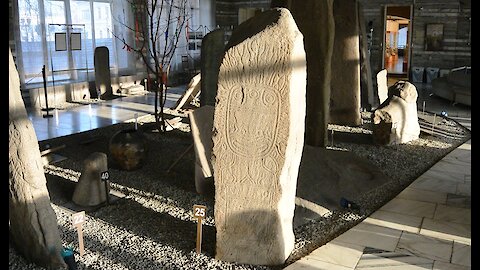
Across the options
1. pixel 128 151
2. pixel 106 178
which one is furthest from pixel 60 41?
pixel 106 178

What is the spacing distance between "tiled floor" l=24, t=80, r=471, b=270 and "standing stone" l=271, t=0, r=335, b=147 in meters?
2.02

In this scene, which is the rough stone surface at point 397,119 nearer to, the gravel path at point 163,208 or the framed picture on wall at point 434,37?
the gravel path at point 163,208

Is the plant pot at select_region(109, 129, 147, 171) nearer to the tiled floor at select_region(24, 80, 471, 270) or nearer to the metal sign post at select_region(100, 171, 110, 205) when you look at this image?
the metal sign post at select_region(100, 171, 110, 205)

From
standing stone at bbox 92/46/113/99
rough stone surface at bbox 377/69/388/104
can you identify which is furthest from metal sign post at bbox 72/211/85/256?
standing stone at bbox 92/46/113/99

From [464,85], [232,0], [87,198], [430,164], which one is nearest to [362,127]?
[430,164]

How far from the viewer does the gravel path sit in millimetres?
4570

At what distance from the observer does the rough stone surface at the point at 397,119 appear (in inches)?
336

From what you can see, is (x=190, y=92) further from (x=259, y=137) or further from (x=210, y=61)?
(x=259, y=137)

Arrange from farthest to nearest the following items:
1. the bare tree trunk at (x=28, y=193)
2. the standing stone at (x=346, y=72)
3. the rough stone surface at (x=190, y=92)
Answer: the rough stone surface at (x=190, y=92)
the standing stone at (x=346, y=72)
the bare tree trunk at (x=28, y=193)

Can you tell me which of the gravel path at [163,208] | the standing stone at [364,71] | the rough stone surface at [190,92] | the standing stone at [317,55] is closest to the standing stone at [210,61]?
the gravel path at [163,208]

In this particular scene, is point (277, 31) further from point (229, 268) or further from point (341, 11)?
point (341, 11)

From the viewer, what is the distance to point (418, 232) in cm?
513

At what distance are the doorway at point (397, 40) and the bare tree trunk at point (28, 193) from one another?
1590 cm

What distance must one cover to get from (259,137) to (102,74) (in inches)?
440
